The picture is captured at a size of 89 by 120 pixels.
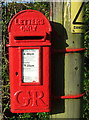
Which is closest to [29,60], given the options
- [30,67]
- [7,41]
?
[30,67]

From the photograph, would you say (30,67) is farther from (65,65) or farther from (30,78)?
(65,65)

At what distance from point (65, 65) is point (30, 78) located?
1.35 feet

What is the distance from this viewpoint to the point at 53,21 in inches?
89.9

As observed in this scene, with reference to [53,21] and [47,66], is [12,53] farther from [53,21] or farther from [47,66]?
[53,21]

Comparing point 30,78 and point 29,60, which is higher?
point 29,60

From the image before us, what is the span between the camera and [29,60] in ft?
7.59

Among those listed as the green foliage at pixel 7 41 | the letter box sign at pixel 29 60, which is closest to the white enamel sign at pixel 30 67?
the letter box sign at pixel 29 60

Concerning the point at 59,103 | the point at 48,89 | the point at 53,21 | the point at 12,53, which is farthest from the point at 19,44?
the point at 59,103

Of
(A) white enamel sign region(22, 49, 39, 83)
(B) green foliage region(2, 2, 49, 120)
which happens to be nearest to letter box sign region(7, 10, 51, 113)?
(A) white enamel sign region(22, 49, 39, 83)

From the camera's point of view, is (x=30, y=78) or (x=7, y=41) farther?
(x=7, y=41)

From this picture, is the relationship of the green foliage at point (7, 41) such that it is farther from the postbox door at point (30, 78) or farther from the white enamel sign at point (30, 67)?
the white enamel sign at point (30, 67)

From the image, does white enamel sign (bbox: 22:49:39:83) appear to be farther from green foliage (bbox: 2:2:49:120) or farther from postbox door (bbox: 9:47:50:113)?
green foliage (bbox: 2:2:49:120)

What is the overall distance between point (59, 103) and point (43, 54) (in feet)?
1.93

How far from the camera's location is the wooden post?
7.31ft
